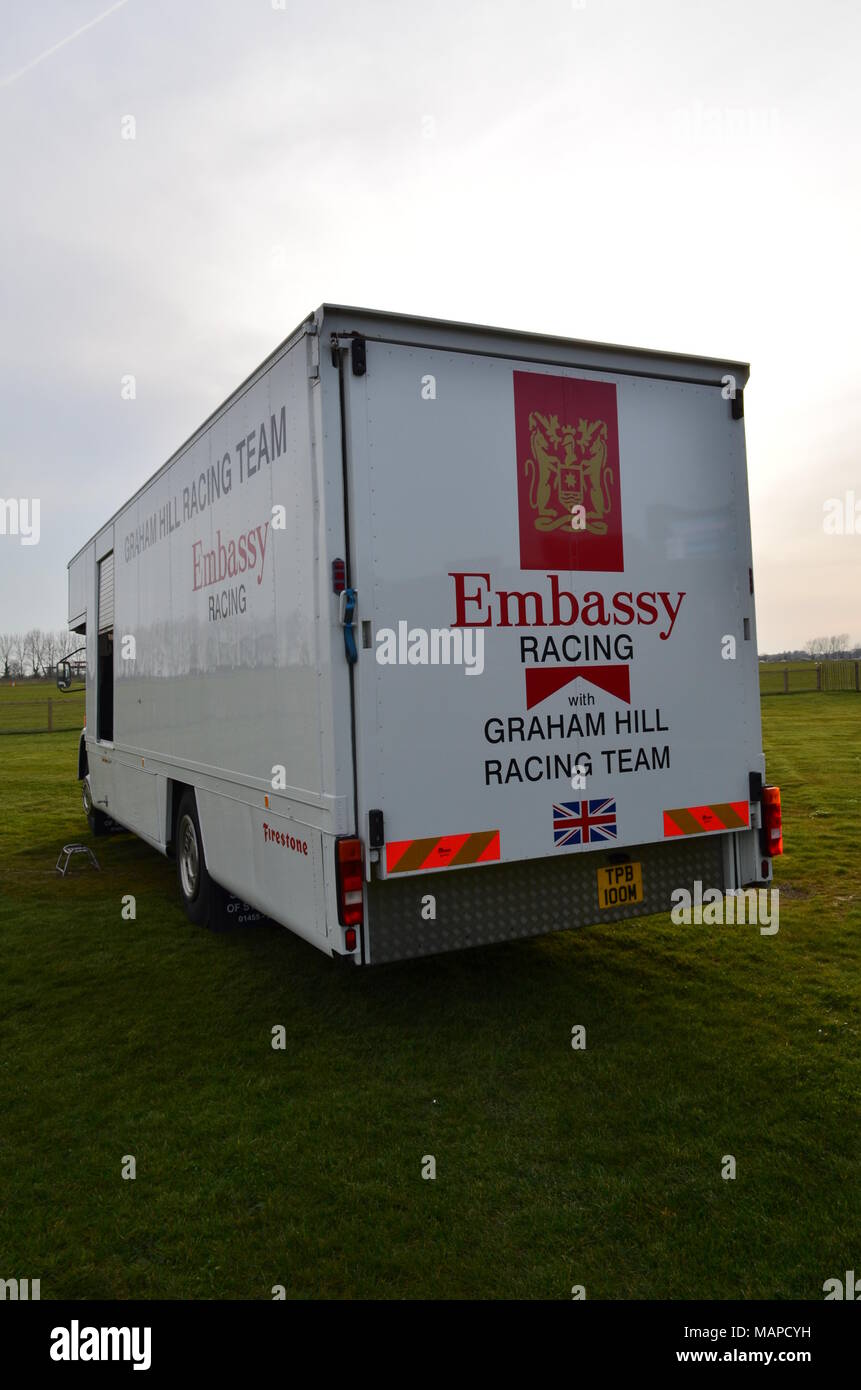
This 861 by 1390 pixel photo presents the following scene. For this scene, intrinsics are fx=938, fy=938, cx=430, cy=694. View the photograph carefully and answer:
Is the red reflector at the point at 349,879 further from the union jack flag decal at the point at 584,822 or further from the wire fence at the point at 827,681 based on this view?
the wire fence at the point at 827,681

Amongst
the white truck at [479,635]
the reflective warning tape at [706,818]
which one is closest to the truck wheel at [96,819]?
the white truck at [479,635]

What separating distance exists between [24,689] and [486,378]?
65178 mm

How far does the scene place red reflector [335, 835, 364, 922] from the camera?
4074 millimetres

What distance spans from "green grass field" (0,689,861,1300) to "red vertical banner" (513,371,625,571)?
2.42 metres

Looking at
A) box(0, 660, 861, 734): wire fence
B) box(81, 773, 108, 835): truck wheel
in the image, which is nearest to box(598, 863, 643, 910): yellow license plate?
box(81, 773, 108, 835): truck wheel

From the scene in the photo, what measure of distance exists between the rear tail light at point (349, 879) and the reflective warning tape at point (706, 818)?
67.6 inches

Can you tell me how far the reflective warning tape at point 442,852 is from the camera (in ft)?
13.7

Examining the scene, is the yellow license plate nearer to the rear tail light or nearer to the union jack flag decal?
the union jack flag decal

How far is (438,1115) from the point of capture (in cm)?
393

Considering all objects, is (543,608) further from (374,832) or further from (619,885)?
(619,885)

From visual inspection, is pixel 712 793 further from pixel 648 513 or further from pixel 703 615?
pixel 648 513

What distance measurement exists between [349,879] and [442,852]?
18.4 inches

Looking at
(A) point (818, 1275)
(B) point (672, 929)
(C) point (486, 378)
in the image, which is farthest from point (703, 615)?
(A) point (818, 1275)

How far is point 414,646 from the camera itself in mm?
4270
